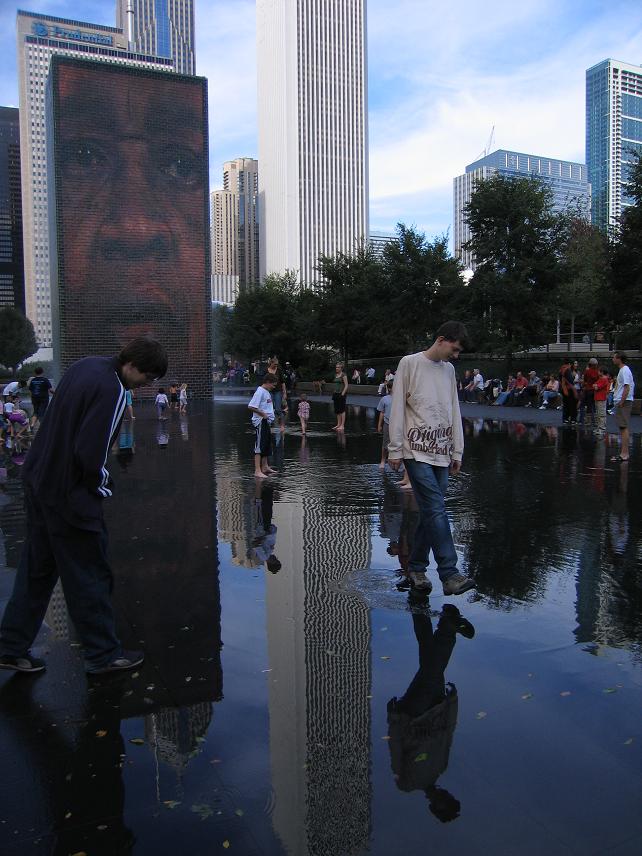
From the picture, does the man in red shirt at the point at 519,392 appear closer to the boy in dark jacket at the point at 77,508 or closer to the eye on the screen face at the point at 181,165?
the eye on the screen face at the point at 181,165

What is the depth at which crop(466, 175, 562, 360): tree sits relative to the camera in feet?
100

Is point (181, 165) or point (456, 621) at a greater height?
point (181, 165)

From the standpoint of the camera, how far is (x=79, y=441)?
3885 mm

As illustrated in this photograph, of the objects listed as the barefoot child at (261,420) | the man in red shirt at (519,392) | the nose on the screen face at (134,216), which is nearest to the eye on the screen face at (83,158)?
the nose on the screen face at (134,216)

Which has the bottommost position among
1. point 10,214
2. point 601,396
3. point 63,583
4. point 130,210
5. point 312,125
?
point 63,583

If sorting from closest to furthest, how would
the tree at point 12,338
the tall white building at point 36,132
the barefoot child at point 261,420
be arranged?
the barefoot child at point 261,420
the tree at point 12,338
the tall white building at point 36,132

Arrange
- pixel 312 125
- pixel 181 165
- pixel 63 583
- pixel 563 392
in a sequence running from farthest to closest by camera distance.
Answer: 1. pixel 312 125
2. pixel 181 165
3. pixel 563 392
4. pixel 63 583

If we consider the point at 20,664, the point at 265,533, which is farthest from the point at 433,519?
the point at 20,664

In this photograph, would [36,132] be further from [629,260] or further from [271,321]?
[629,260]

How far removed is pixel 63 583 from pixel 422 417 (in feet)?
8.90

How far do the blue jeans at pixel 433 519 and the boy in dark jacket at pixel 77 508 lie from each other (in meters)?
2.18

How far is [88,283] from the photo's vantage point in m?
38.1

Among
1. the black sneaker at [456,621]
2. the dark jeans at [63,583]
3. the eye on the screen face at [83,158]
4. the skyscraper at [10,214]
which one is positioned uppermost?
the skyscraper at [10,214]

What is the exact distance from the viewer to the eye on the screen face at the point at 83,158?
3738 cm
